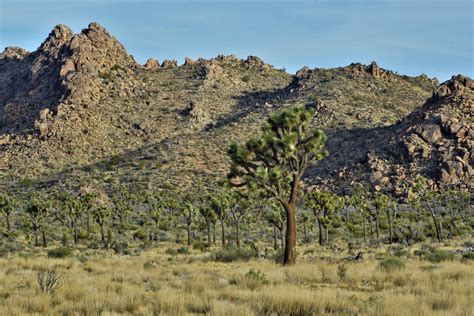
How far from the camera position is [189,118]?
9994cm

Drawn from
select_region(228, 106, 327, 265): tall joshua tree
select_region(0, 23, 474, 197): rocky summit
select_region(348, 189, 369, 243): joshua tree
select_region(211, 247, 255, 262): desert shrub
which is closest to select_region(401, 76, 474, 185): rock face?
select_region(0, 23, 474, 197): rocky summit

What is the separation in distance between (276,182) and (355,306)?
32.7 feet

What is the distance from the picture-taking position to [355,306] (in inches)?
364

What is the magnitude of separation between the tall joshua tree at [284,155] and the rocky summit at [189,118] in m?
56.4

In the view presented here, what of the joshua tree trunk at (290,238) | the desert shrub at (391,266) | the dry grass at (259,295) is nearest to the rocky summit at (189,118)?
the joshua tree trunk at (290,238)

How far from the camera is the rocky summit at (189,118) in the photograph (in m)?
76.6

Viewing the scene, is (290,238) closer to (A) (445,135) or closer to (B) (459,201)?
(B) (459,201)

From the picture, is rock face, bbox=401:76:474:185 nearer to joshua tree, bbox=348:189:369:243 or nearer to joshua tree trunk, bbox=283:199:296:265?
joshua tree, bbox=348:189:369:243

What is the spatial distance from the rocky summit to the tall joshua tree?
56.4m

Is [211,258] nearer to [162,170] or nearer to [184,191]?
[184,191]

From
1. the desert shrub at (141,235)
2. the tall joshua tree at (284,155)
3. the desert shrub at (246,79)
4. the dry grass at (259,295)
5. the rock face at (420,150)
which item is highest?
the desert shrub at (246,79)

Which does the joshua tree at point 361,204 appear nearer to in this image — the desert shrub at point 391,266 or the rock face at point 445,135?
the rock face at point 445,135

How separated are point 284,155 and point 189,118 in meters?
82.3

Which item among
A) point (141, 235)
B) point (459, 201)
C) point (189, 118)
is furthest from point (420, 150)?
point (141, 235)
